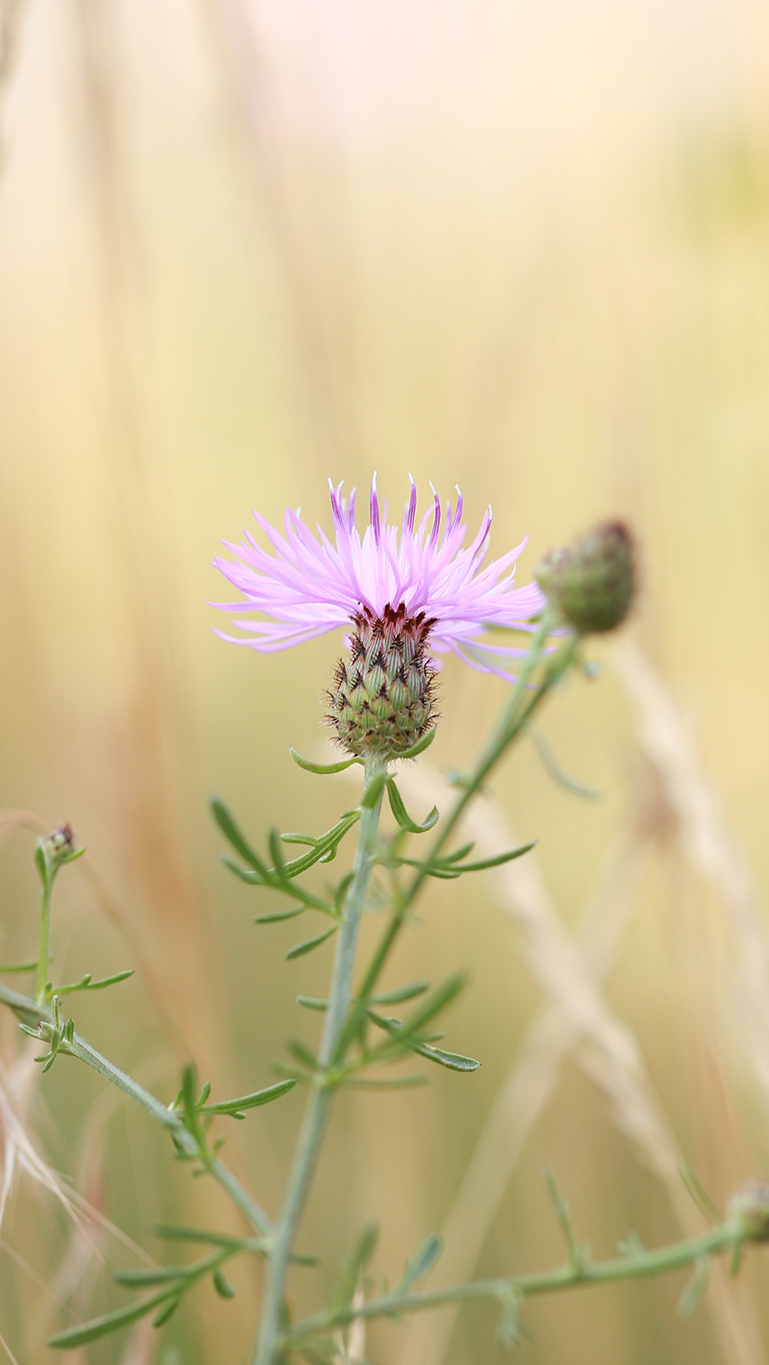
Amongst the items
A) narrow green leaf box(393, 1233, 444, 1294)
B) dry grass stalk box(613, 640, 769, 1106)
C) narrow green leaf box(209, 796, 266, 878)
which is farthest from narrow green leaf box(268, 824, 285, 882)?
dry grass stalk box(613, 640, 769, 1106)

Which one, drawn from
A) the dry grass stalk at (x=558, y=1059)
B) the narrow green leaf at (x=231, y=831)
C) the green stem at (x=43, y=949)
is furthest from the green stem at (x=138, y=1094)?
the dry grass stalk at (x=558, y=1059)

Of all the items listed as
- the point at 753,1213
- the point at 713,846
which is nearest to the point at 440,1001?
the point at 753,1213

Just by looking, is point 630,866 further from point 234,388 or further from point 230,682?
point 234,388

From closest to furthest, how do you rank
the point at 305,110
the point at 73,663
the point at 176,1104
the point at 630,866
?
the point at 176,1104
the point at 630,866
the point at 305,110
the point at 73,663

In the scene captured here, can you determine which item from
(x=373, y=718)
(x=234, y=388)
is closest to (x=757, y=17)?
(x=234, y=388)

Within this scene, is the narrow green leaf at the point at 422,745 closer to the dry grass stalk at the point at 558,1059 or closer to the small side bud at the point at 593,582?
the small side bud at the point at 593,582

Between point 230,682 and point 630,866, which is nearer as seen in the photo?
point 630,866
